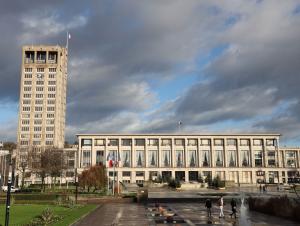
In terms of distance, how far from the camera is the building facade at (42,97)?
174375mm

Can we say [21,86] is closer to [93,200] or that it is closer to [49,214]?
[93,200]

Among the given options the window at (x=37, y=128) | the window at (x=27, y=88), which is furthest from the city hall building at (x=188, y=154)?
the window at (x=27, y=88)

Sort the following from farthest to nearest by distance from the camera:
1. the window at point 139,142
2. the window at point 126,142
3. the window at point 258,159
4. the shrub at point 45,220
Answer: the window at point 126,142 < the window at point 139,142 < the window at point 258,159 < the shrub at point 45,220

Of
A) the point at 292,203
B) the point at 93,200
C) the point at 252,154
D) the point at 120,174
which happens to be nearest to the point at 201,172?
the point at 252,154

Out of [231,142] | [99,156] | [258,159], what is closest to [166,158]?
[99,156]

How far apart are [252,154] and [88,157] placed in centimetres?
6688

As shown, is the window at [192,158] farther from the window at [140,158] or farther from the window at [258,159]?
the window at [258,159]

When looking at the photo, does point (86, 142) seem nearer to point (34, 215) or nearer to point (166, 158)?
point (166, 158)

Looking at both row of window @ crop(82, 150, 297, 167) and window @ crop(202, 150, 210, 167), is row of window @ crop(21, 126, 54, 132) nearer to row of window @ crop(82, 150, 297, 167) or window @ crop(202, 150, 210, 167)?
row of window @ crop(82, 150, 297, 167)

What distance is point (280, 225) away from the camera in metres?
28.5

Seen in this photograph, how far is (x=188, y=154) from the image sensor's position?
15888cm

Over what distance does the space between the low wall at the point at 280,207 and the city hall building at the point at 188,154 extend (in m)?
116

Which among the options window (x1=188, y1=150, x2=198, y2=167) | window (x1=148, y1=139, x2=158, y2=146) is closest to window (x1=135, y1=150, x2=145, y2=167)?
window (x1=148, y1=139, x2=158, y2=146)

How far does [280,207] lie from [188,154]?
408 feet
